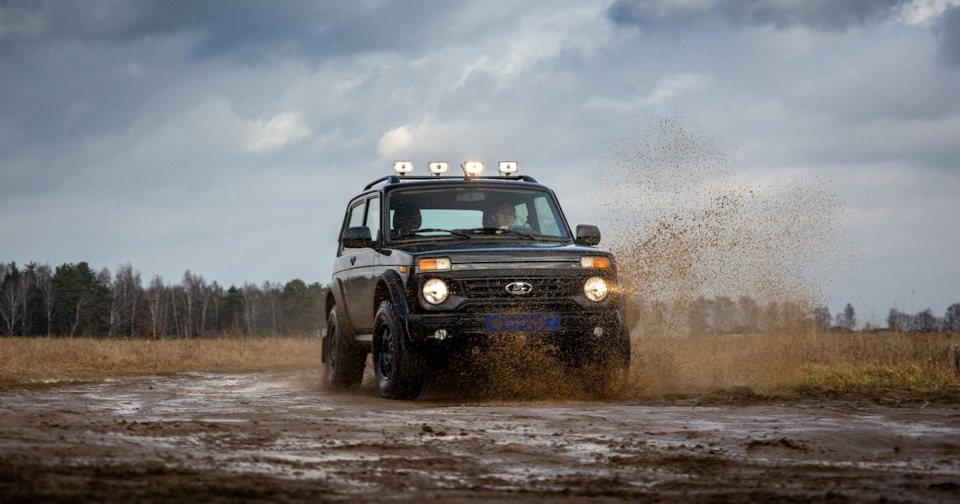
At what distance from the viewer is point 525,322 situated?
8.98 meters

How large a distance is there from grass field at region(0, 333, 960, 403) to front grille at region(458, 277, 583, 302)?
59.3 inches

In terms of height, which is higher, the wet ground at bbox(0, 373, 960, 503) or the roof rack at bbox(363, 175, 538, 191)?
the roof rack at bbox(363, 175, 538, 191)

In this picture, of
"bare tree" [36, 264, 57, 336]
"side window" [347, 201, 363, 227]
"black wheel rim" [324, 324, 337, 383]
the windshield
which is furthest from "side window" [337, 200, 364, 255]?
"bare tree" [36, 264, 57, 336]

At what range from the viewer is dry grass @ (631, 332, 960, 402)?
10961 mm

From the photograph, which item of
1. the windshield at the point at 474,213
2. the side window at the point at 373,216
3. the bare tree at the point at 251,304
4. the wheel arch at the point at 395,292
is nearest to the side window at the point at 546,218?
the windshield at the point at 474,213

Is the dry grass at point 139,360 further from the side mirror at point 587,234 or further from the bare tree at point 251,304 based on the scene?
the bare tree at point 251,304

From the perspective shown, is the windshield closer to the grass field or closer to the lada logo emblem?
the lada logo emblem

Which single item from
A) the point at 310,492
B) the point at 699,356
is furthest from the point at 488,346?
the point at 699,356

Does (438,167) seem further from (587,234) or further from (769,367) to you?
(769,367)

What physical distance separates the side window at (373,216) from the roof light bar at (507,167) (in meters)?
1.42

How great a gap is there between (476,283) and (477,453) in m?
3.66

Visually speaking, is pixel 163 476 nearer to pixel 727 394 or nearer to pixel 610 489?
pixel 610 489

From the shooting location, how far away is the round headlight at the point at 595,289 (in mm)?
9242

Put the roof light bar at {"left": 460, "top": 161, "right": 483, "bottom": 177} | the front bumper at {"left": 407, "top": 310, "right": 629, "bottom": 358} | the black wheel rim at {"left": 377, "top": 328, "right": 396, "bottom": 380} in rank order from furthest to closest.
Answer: the roof light bar at {"left": 460, "top": 161, "right": 483, "bottom": 177}
the black wheel rim at {"left": 377, "top": 328, "right": 396, "bottom": 380}
the front bumper at {"left": 407, "top": 310, "right": 629, "bottom": 358}
